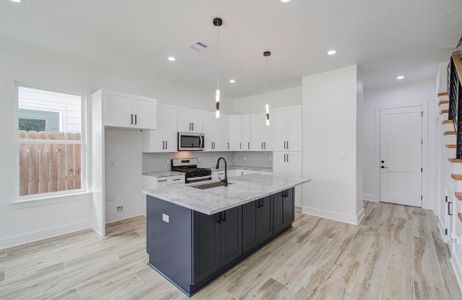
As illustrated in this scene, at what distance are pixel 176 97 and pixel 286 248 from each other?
399 cm

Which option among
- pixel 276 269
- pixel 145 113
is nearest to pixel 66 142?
pixel 145 113

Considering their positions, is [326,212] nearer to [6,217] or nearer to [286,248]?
[286,248]

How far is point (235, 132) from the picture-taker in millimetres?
5754

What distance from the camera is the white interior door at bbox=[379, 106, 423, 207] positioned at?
4742 millimetres

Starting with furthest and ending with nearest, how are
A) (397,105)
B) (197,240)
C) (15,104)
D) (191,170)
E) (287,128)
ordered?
1. (397,105)
2. (287,128)
3. (191,170)
4. (15,104)
5. (197,240)

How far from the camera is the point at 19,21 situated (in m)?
2.49

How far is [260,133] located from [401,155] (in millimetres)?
3401

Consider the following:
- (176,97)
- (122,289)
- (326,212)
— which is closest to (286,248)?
(326,212)

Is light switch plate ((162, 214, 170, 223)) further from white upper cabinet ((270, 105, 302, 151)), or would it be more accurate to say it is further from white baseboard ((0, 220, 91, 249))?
white upper cabinet ((270, 105, 302, 151))

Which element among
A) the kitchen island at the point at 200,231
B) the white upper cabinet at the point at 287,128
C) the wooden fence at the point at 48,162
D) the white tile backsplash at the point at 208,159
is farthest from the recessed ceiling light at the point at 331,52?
the wooden fence at the point at 48,162

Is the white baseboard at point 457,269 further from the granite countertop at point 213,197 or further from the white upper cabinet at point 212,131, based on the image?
the white upper cabinet at point 212,131

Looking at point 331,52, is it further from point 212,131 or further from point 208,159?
point 208,159

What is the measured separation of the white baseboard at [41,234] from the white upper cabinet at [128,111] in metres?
1.81

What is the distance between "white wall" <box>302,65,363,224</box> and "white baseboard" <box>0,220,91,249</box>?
4.28 m
